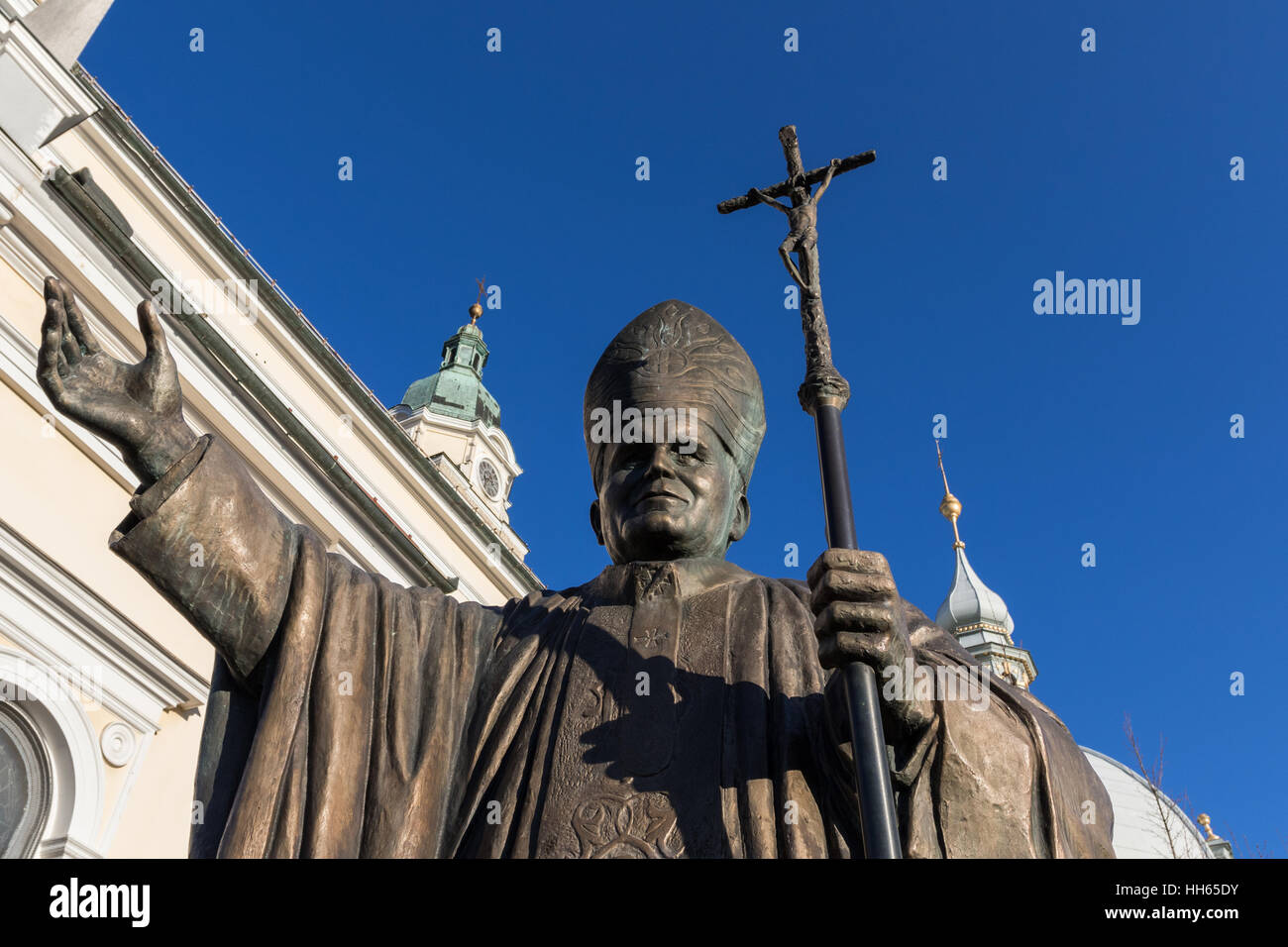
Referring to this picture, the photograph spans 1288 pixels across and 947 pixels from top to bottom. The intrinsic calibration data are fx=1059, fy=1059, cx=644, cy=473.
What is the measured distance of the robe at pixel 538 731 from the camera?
2672mm

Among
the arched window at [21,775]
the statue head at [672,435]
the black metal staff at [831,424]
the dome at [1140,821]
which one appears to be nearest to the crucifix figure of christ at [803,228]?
the black metal staff at [831,424]

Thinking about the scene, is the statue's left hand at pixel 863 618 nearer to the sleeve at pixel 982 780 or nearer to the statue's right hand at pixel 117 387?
the sleeve at pixel 982 780

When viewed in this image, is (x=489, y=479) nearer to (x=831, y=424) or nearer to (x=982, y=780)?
(x=831, y=424)

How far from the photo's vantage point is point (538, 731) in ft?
9.99

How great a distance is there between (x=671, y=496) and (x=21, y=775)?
11355 millimetres

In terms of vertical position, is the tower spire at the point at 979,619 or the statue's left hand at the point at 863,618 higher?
the tower spire at the point at 979,619

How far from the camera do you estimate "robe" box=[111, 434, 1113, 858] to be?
2672 mm

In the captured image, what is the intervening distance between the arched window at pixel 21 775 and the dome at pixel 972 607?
35.8 m

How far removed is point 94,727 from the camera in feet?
40.6

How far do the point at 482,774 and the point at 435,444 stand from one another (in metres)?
35.7

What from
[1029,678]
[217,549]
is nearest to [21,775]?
[217,549]

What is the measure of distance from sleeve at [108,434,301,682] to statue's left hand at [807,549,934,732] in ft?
4.98
